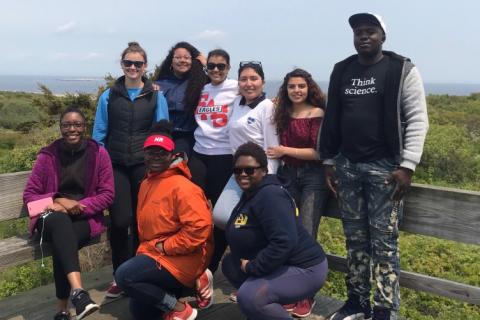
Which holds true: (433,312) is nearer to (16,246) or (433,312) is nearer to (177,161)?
(177,161)

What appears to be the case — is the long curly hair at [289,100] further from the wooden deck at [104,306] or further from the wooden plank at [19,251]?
the wooden plank at [19,251]

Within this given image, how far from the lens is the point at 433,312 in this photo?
5.91 m

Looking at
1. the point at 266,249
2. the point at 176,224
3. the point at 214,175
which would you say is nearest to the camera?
the point at 266,249

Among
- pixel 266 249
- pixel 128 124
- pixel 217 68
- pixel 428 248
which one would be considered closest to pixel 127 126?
pixel 128 124

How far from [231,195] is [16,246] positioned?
1680 mm

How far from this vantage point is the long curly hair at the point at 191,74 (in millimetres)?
4535

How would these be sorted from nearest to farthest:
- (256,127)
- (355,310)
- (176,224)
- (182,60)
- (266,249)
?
1. (266,249)
2. (176,224)
3. (355,310)
4. (256,127)
5. (182,60)

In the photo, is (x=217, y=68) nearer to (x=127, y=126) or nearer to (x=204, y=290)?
(x=127, y=126)

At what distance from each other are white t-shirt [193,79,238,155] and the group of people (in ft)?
0.03

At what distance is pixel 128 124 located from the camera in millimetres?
4289

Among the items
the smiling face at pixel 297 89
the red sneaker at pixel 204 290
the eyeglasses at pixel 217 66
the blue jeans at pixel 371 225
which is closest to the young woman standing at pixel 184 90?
the eyeglasses at pixel 217 66

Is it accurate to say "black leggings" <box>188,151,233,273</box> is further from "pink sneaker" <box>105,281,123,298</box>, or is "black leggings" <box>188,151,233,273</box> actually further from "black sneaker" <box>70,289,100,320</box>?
"black sneaker" <box>70,289,100,320</box>

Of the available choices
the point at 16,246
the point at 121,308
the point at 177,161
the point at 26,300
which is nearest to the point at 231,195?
the point at 177,161

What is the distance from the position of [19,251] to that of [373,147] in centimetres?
270
